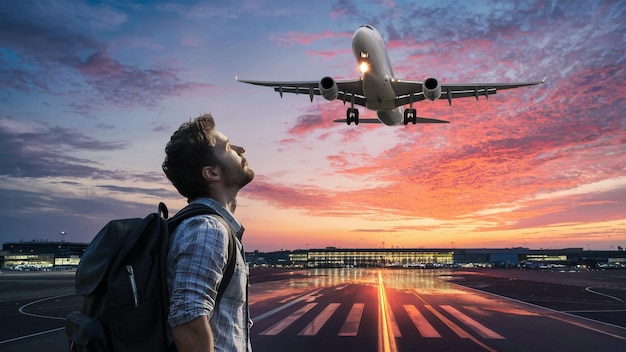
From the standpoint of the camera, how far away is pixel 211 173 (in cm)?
271

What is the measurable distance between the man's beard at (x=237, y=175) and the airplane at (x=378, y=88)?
1051 inches

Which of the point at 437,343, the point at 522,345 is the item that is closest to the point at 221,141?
the point at 437,343

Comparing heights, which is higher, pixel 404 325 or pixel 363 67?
pixel 363 67

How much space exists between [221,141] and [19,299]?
33823 mm

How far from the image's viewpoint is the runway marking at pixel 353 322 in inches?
635

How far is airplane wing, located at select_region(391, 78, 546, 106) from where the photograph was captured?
3183 centimetres

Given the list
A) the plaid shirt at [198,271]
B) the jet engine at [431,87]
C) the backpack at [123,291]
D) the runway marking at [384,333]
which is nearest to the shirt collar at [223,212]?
the plaid shirt at [198,271]

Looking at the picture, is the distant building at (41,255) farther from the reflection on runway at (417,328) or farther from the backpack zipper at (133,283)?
the backpack zipper at (133,283)

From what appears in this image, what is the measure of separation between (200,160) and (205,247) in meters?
0.59

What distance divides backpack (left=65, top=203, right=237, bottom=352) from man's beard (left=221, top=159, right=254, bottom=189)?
60 cm

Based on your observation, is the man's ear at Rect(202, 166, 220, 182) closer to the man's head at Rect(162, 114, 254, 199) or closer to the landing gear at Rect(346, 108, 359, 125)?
the man's head at Rect(162, 114, 254, 199)

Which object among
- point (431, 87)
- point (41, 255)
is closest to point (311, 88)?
point (431, 87)

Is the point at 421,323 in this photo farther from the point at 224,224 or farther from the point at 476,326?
the point at 224,224

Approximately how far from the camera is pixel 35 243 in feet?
634
